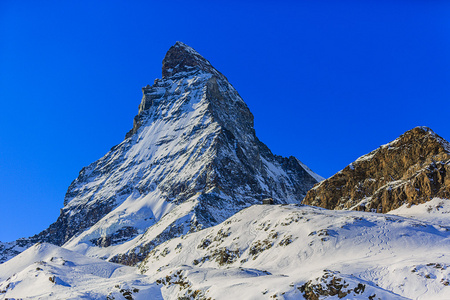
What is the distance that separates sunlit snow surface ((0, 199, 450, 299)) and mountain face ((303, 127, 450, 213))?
14.8 ft

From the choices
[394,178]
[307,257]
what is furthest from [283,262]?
[394,178]

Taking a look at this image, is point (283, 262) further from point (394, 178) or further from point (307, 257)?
point (394, 178)

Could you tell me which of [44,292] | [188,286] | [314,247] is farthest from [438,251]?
[44,292]

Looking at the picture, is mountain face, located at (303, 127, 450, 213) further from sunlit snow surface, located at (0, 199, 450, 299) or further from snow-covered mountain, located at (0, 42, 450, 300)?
sunlit snow surface, located at (0, 199, 450, 299)

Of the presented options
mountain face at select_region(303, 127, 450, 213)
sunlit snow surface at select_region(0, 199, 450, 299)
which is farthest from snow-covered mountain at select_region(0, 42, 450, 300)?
mountain face at select_region(303, 127, 450, 213)

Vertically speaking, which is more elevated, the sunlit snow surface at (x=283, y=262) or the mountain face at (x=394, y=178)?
the mountain face at (x=394, y=178)

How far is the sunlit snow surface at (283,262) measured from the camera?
55.0 metres

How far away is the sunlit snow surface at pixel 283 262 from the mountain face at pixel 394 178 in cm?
451

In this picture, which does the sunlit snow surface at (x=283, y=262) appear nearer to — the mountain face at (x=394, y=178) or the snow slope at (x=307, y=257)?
the snow slope at (x=307, y=257)

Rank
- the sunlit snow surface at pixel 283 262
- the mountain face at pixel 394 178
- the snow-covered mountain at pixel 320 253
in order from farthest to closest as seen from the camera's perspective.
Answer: the mountain face at pixel 394 178
the snow-covered mountain at pixel 320 253
the sunlit snow surface at pixel 283 262

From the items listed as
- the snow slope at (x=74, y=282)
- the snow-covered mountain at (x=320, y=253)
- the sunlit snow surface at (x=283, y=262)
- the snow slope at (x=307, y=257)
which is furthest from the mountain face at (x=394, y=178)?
the snow slope at (x=74, y=282)

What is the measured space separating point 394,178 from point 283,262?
46348mm

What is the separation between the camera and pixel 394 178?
110 metres

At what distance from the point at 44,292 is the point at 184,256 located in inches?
1113
